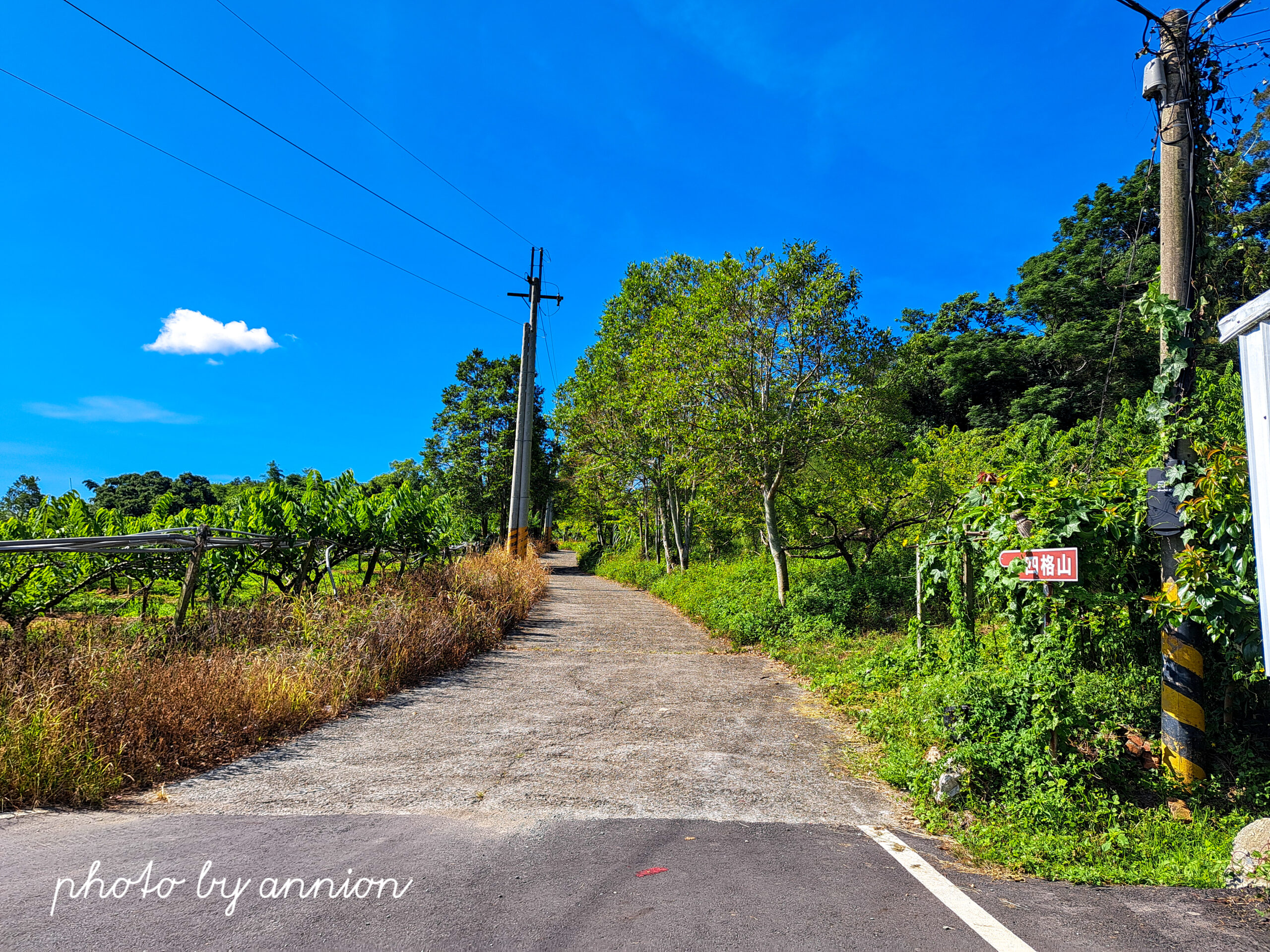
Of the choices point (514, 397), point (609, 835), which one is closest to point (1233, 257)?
point (609, 835)

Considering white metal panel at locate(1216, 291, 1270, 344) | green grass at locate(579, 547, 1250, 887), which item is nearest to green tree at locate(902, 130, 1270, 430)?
green grass at locate(579, 547, 1250, 887)

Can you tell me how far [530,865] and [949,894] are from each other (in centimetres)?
218

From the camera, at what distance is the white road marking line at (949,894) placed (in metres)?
3.15

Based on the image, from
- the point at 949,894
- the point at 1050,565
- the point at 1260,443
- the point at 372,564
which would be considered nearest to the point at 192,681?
the point at 949,894

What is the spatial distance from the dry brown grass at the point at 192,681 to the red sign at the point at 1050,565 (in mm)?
6351

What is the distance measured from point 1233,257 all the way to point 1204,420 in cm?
199

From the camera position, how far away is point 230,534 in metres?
9.17

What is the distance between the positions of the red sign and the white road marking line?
7.68 ft

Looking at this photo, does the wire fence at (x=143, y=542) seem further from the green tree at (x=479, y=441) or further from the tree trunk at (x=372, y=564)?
the green tree at (x=479, y=441)

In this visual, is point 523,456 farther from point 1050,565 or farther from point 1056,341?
point 1056,341

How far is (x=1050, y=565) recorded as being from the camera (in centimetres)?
541

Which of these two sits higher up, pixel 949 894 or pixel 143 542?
pixel 143 542

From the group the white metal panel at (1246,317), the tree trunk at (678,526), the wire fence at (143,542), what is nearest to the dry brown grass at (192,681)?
the wire fence at (143,542)

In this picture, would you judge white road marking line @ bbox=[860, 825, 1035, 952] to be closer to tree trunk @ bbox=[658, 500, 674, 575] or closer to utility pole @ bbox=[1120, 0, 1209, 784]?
utility pole @ bbox=[1120, 0, 1209, 784]
